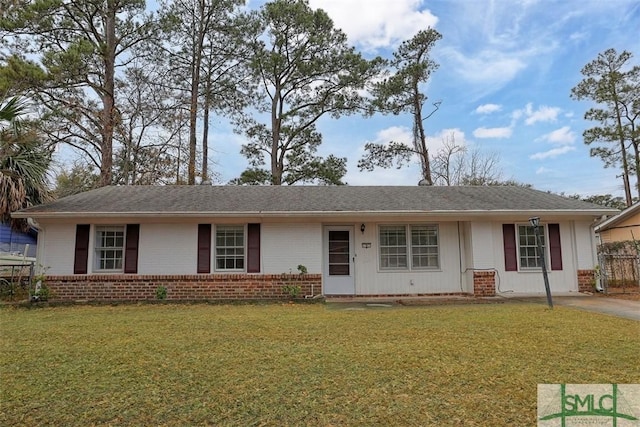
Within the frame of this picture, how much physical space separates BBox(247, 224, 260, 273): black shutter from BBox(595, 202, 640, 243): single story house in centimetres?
1459

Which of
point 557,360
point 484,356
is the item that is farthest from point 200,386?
point 557,360

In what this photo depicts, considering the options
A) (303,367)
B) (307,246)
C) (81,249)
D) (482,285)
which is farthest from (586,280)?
(81,249)

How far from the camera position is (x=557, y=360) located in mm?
Result: 4656

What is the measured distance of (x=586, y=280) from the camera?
36.5 feet

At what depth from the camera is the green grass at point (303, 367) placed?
10.8 ft

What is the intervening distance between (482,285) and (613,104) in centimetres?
2114

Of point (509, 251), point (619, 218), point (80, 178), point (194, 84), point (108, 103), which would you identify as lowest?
point (509, 251)

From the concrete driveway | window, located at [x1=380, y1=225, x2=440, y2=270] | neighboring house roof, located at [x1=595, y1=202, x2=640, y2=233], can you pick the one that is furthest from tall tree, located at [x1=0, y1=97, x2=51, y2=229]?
neighboring house roof, located at [x1=595, y1=202, x2=640, y2=233]

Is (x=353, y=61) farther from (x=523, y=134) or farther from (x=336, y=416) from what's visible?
(x=336, y=416)

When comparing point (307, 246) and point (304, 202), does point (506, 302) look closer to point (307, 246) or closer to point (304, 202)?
point (307, 246)

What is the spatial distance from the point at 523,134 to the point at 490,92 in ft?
8.45

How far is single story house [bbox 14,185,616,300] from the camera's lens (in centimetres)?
1052

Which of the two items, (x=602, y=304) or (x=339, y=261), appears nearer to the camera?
(x=602, y=304)

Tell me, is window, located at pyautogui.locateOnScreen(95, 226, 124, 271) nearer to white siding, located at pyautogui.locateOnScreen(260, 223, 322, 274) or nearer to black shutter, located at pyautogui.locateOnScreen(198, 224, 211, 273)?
black shutter, located at pyautogui.locateOnScreen(198, 224, 211, 273)
